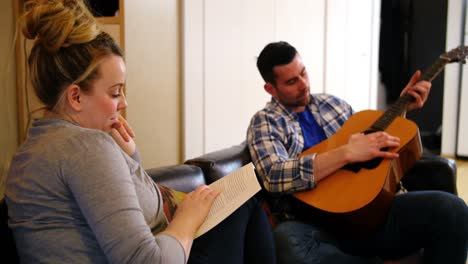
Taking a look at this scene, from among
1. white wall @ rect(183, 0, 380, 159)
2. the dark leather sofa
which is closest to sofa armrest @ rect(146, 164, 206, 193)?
the dark leather sofa

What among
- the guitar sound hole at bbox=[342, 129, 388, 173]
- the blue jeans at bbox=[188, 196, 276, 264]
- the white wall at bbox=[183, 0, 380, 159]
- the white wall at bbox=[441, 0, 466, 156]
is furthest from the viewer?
the white wall at bbox=[441, 0, 466, 156]

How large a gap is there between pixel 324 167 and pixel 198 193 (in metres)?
0.66

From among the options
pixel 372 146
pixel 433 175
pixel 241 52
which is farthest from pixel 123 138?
pixel 241 52

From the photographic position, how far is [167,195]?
117 centimetres

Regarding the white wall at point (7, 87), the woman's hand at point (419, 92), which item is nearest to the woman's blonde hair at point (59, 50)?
the woman's hand at point (419, 92)

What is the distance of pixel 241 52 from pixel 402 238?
1901mm

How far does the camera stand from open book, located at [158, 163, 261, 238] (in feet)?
3.43

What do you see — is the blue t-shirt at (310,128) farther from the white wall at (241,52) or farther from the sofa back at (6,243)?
the sofa back at (6,243)

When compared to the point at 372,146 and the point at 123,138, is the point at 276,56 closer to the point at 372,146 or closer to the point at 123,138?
the point at 372,146

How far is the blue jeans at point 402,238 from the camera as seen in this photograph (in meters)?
1.54

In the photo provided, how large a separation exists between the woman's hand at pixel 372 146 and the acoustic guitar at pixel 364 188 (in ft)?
0.08

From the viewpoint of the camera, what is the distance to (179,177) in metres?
1.49

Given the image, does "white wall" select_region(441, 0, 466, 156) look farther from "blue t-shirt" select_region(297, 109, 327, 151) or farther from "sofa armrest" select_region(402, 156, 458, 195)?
"blue t-shirt" select_region(297, 109, 327, 151)

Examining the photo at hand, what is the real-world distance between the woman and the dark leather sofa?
46 millimetres
